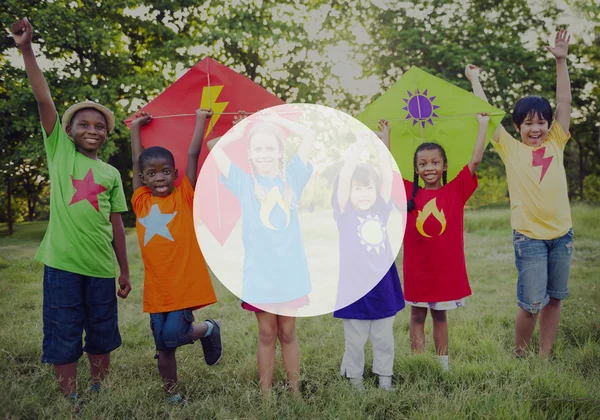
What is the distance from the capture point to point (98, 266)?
3.27m

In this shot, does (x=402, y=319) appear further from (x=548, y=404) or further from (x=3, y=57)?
(x=3, y=57)

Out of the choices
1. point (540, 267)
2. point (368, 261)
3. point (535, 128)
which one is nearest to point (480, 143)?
point (535, 128)

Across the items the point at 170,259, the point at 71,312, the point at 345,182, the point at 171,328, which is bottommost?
the point at 171,328

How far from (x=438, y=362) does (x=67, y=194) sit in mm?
2832

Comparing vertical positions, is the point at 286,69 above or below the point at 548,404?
above

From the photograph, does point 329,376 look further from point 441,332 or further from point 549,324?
point 549,324

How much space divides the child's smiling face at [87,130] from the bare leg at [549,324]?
12.1 ft

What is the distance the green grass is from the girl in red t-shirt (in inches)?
17.1

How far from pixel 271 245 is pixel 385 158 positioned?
1.18 m

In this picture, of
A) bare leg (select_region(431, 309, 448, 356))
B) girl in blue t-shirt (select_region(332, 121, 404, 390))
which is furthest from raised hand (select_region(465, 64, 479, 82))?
bare leg (select_region(431, 309, 448, 356))

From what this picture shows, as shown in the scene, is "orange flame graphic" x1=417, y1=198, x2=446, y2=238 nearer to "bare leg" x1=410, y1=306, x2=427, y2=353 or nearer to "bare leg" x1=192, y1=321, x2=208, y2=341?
"bare leg" x1=410, y1=306, x2=427, y2=353

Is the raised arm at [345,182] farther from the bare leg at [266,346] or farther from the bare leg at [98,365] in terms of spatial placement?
the bare leg at [98,365]

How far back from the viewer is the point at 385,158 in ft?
11.8

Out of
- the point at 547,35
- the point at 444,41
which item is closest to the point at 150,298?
the point at 444,41
